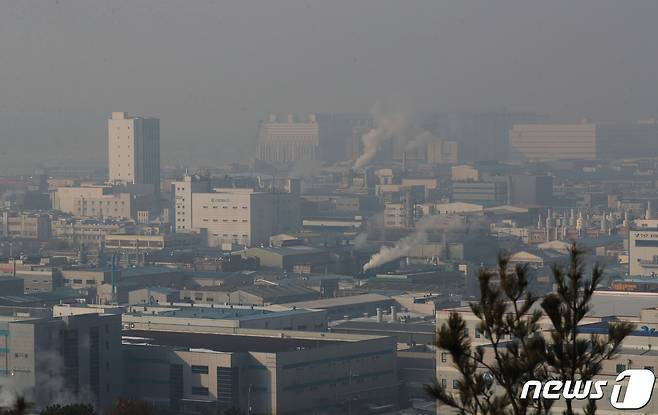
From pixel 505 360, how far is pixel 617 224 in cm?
4121

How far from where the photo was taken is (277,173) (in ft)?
225

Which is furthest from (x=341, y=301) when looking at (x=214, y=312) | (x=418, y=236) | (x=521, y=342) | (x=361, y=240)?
(x=521, y=342)

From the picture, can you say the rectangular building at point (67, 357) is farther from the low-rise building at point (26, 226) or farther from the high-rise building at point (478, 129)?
the high-rise building at point (478, 129)

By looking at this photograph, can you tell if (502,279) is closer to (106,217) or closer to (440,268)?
(440,268)

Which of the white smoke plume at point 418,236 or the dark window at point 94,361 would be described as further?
the white smoke plume at point 418,236

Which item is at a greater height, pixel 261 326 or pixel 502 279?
pixel 502 279

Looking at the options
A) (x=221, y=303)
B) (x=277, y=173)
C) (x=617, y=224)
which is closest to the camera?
(x=221, y=303)

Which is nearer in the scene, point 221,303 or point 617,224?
point 221,303

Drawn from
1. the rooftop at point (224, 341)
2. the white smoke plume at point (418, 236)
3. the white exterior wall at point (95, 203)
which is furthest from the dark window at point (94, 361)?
the white exterior wall at point (95, 203)

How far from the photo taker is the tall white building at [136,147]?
2448 inches

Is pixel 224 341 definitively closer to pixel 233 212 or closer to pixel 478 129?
pixel 233 212

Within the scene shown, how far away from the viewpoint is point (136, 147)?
62.2m

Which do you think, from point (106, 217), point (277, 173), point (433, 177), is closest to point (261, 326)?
point (106, 217)

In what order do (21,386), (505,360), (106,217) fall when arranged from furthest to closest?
1. (106,217)
2. (21,386)
3. (505,360)
